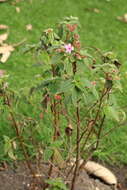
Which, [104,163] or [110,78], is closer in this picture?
[110,78]

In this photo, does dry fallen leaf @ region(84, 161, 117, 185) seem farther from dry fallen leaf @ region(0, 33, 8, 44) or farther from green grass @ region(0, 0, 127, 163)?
dry fallen leaf @ region(0, 33, 8, 44)

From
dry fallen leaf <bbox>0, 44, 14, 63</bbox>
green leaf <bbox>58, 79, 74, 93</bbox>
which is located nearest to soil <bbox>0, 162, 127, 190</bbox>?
green leaf <bbox>58, 79, 74, 93</bbox>

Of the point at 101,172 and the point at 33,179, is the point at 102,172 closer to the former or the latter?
the point at 101,172

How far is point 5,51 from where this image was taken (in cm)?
373

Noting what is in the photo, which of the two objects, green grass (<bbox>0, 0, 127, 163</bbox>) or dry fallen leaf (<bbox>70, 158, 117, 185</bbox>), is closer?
dry fallen leaf (<bbox>70, 158, 117, 185</bbox>)

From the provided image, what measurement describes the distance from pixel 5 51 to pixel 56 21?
0.79 m

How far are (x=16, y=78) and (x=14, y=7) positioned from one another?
126cm

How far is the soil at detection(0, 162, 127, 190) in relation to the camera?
95.3 inches

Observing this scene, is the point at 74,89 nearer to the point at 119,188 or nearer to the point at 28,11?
the point at 119,188

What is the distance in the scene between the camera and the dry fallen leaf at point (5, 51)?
12.0 ft

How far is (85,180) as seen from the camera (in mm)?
2557

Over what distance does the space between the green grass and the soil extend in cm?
95

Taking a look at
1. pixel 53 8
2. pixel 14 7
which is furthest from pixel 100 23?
pixel 14 7

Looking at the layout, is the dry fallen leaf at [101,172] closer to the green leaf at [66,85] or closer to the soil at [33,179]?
the soil at [33,179]
